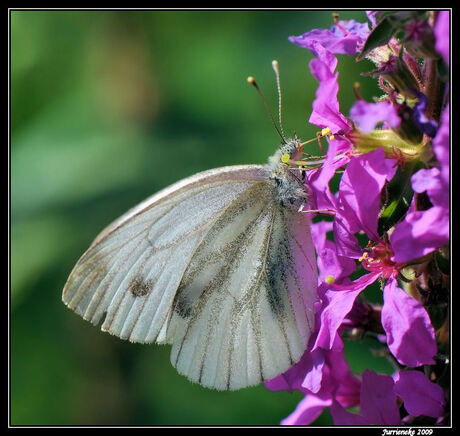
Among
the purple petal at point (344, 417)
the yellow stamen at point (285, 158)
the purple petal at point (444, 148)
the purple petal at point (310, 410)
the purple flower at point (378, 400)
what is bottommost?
the purple petal at point (310, 410)

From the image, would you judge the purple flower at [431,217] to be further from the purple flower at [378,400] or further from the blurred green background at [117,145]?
the blurred green background at [117,145]

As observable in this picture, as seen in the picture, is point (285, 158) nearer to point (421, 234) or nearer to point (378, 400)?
point (421, 234)

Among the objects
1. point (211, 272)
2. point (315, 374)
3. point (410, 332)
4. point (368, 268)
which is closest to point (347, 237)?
point (368, 268)

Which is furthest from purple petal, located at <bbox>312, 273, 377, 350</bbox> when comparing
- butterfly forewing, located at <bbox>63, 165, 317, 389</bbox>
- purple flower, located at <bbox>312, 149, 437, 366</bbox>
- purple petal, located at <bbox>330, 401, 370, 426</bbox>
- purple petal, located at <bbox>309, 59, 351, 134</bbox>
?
purple petal, located at <bbox>309, 59, 351, 134</bbox>

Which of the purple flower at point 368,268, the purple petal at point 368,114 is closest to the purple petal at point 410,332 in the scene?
the purple flower at point 368,268

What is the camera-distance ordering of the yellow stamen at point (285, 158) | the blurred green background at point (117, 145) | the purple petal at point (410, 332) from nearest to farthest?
1. the purple petal at point (410, 332)
2. the yellow stamen at point (285, 158)
3. the blurred green background at point (117, 145)

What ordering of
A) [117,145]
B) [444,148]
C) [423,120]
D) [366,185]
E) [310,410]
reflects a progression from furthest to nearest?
1. [117,145]
2. [310,410]
3. [366,185]
4. [423,120]
5. [444,148]

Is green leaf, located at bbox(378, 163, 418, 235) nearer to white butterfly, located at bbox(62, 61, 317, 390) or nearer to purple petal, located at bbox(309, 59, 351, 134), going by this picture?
purple petal, located at bbox(309, 59, 351, 134)

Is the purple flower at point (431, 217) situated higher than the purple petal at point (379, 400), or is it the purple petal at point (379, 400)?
the purple flower at point (431, 217)
